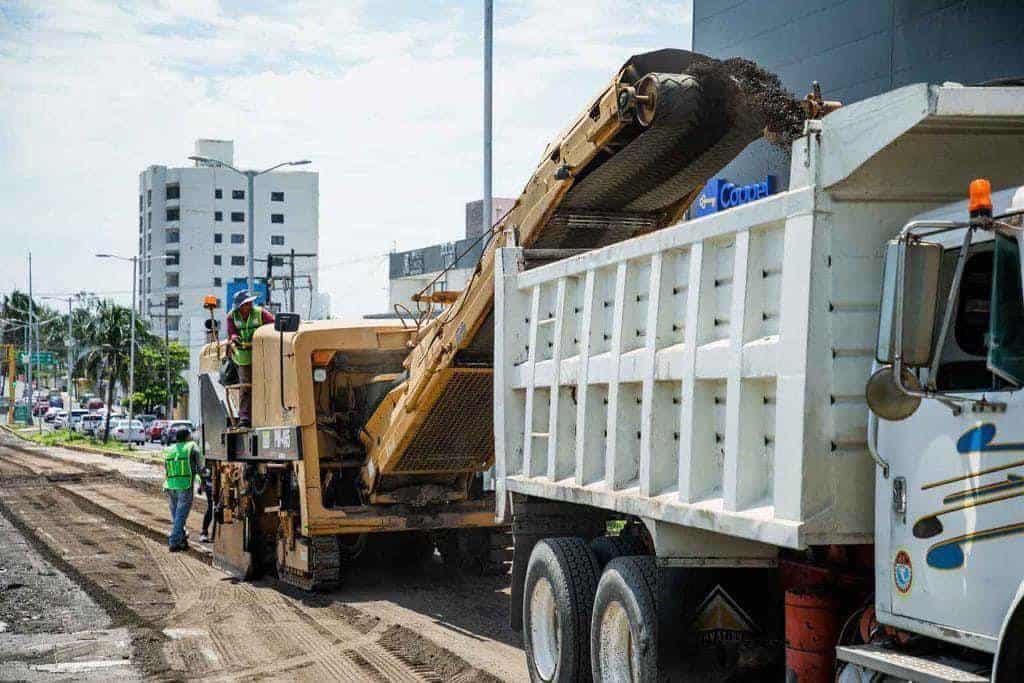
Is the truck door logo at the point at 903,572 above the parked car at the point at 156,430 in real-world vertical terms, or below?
above

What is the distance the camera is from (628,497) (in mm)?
7289

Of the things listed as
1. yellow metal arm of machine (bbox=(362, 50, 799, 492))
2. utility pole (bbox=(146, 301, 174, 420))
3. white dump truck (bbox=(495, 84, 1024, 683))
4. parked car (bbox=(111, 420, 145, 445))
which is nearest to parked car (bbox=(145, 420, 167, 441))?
parked car (bbox=(111, 420, 145, 445))

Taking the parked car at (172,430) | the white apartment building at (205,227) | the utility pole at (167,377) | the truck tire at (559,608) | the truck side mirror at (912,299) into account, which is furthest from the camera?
the white apartment building at (205,227)

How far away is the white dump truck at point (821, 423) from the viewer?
5004 mm

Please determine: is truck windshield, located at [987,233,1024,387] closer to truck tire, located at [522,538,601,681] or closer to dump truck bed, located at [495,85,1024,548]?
dump truck bed, located at [495,85,1024,548]

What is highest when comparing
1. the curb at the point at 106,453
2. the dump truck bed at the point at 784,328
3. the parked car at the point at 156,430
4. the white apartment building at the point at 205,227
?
the white apartment building at the point at 205,227

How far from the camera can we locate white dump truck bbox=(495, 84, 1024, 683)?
5004 millimetres

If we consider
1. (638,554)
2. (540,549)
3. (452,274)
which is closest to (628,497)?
(638,554)

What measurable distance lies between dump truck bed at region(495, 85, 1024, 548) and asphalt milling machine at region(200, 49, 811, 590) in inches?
66.5

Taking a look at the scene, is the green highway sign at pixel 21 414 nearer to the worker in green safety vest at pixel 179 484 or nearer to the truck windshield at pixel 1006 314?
the worker in green safety vest at pixel 179 484

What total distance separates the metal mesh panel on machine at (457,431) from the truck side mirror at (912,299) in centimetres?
712

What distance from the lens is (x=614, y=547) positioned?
794 cm

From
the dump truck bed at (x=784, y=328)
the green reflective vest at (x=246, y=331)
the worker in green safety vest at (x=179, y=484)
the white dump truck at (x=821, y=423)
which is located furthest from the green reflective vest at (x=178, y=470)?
the dump truck bed at (x=784, y=328)

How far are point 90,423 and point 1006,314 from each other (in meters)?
69.3
